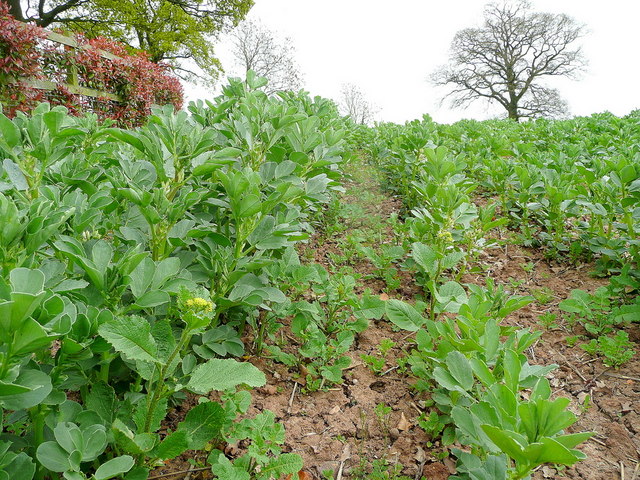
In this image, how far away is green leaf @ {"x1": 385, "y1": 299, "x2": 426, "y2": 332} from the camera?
2.31m

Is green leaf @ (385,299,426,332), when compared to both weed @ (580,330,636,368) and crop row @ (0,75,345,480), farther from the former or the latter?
weed @ (580,330,636,368)

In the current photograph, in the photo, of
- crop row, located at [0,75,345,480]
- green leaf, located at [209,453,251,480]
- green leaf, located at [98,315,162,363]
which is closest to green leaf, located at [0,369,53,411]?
crop row, located at [0,75,345,480]

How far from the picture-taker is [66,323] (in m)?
0.95

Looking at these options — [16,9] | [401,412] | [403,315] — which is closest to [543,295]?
[403,315]

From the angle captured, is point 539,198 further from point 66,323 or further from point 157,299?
point 66,323

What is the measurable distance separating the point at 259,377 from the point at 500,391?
727 mm

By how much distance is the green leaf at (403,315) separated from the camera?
7.58 feet

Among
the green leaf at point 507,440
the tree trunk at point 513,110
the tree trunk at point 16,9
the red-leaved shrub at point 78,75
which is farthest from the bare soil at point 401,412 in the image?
the tree trunk at point 513,110

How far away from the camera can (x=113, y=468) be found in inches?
42.8

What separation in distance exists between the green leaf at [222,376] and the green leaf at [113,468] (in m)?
0.23

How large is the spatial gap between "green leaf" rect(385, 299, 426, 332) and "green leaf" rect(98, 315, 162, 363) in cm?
143

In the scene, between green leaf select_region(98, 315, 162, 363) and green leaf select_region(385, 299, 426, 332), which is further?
green leaf select_region(385, 299, 426, 332)

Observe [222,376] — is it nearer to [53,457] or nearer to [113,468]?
[113,468]

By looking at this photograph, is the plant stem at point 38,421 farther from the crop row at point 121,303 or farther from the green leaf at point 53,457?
the green leaf at point 53,457
